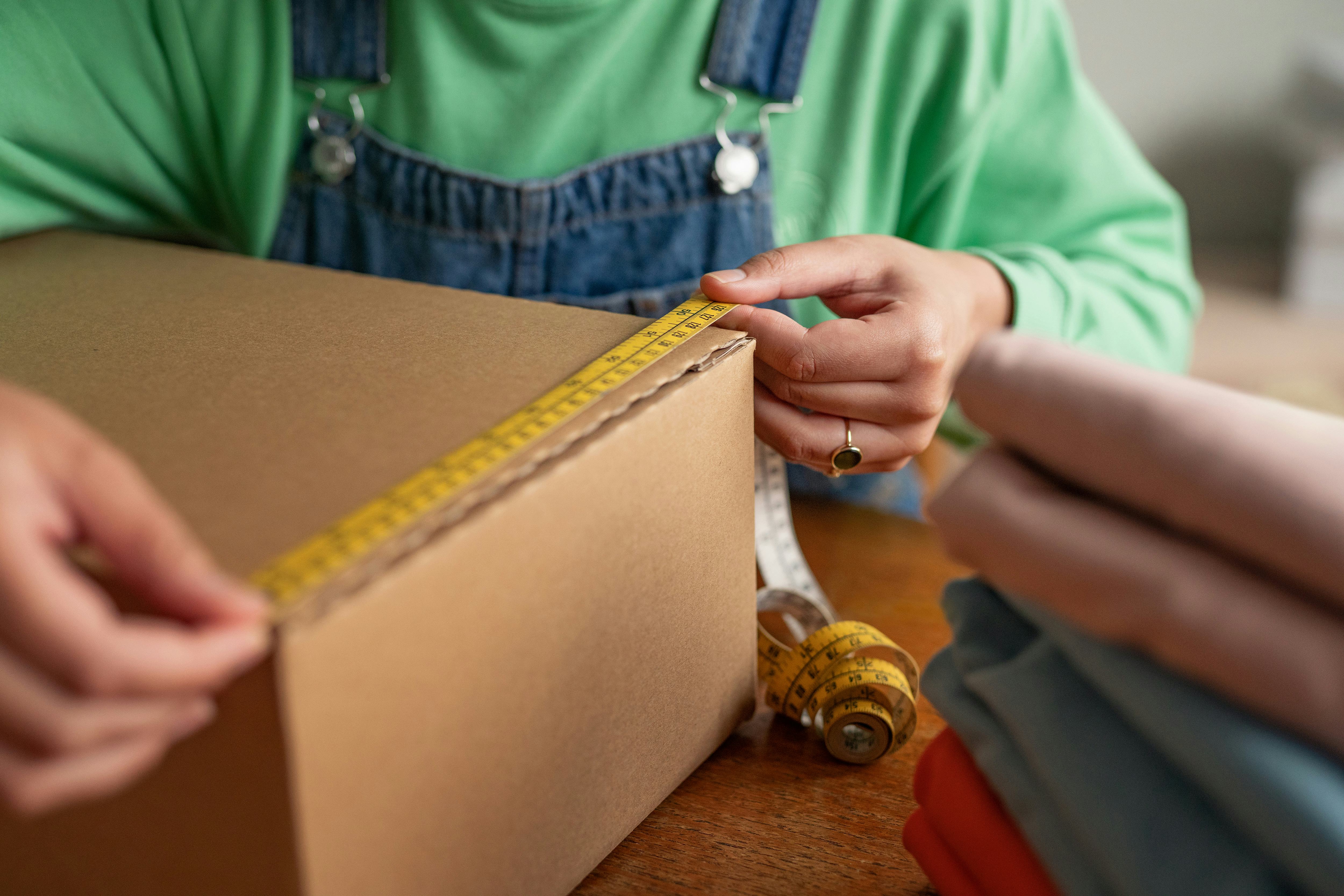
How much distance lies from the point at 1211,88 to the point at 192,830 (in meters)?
2.89

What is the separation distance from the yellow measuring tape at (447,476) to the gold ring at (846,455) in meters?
0.16

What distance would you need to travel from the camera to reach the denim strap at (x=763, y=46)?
83 centimetres

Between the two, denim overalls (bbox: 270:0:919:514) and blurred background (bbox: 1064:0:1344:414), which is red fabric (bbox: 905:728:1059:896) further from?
blurred background (bbox: 1064:0:1344:414)

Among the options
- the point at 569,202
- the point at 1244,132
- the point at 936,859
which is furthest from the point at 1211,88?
the point at 936,859

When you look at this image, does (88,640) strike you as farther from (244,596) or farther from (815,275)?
(815,275)

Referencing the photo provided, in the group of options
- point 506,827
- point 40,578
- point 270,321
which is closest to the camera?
point 40,578

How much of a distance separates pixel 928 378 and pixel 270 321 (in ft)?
1.24

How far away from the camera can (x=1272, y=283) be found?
8.26ft

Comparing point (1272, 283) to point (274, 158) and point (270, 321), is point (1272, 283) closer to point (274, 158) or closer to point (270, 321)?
point (274, 158)

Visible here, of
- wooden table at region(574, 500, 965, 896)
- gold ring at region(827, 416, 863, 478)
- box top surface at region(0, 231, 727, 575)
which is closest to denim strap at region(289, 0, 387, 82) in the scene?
box top surface at region(0, 231, 727, 575)

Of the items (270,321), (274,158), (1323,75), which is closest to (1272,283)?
(1323,75)

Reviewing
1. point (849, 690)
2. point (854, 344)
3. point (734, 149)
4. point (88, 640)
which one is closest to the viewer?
point (88, 640)

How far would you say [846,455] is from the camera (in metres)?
0.66

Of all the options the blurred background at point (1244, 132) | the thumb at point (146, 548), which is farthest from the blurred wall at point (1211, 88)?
the thumb at point (146, 548)
